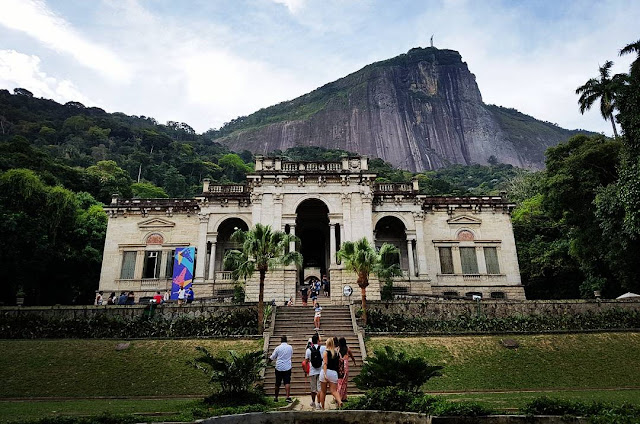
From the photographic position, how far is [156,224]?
33.7 m

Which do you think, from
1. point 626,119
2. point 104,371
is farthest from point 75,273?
point 626,119

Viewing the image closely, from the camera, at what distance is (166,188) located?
236ft

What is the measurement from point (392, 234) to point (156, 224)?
19060 mm

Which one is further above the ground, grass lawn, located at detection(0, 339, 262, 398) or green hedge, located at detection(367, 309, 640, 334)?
green hedge, located at detection(367, 309, 640, 334)

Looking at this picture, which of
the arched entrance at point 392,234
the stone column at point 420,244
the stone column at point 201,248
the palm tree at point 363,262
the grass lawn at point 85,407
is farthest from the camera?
the arched entrance at point 392,234

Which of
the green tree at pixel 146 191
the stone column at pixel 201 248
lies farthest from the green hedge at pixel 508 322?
the green tree at pixel 146 191

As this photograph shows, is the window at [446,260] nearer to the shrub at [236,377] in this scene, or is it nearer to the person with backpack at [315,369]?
the person with backpack at [315,369]

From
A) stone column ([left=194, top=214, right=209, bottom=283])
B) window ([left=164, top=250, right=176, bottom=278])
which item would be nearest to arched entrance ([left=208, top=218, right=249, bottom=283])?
stone column ([left=194, top=214, right=209, bottom=283])

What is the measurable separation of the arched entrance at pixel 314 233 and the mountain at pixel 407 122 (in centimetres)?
9579

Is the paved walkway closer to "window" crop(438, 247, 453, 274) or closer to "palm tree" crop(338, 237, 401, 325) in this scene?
"palm tree" crop(338, 237, 401, 325)

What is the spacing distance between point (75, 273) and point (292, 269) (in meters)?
19.0

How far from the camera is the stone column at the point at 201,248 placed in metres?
31.2

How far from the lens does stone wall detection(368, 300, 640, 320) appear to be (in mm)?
21938

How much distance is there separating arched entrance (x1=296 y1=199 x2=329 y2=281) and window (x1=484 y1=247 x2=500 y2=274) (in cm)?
1274
